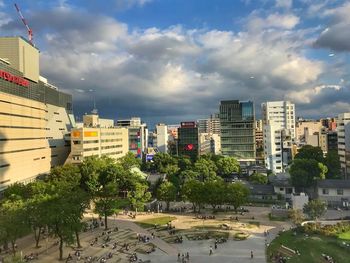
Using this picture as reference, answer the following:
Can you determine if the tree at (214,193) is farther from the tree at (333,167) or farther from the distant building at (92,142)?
the tree at (333,167)

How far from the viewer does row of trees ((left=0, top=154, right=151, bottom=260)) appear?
66688 millimetres

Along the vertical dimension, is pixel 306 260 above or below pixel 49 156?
below

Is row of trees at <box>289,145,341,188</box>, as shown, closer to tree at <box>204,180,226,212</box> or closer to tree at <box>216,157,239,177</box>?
→ tree at <box>204,180,226,212</box>

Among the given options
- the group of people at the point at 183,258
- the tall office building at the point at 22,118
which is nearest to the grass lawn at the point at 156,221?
the group of people at the point at 183,258

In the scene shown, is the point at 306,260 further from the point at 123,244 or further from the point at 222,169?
the point at 222,169

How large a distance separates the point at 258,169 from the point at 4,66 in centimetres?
11754

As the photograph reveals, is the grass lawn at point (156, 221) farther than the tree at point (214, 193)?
No

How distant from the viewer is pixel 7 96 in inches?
4341

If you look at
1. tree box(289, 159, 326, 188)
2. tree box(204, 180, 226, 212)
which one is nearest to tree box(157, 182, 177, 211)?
tree box(204, 180, 226, 212)

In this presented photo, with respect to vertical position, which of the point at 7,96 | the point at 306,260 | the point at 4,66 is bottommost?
the point at 306,260

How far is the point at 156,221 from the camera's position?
3851 inches

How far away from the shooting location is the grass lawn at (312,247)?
2721 inches

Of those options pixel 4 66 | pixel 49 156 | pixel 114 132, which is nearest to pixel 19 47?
pixel 4 66

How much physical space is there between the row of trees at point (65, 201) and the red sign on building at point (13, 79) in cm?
3024
